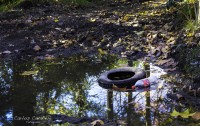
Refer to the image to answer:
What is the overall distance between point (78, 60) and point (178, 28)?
2.38 metres

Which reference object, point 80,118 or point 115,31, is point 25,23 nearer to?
point 115,31

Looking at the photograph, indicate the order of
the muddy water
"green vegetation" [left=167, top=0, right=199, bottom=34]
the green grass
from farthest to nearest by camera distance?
the green grass, "green vegetation" [left=167, top=0, right=199, bottom=34], the muddy water

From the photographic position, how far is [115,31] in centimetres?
944

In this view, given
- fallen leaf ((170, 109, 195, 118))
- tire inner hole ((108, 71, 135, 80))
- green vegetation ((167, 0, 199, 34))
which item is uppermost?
green vegetation ((167, 0, 199, 34))

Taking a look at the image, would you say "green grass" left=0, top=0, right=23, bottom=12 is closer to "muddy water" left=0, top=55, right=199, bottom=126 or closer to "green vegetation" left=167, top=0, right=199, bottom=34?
"muddy water" left=0, top=55, right=199, bottom=126

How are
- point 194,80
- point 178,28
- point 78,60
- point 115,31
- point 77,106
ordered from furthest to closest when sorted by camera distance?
1. point 115,31
2. point 178,28
3. point 78,60
4. point 194,80
5. point 77,106

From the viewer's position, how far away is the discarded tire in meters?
6.27

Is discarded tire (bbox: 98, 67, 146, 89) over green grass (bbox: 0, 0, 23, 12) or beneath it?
beneath

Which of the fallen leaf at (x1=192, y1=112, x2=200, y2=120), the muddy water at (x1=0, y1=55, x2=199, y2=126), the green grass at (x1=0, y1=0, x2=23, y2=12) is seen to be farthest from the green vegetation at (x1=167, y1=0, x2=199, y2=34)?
the green grass at (x1=0, y1=0, x2=23, y2=12)

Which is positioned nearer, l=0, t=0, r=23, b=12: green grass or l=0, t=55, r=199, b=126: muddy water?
l=0, t=55, r=199, b=126: muddy water

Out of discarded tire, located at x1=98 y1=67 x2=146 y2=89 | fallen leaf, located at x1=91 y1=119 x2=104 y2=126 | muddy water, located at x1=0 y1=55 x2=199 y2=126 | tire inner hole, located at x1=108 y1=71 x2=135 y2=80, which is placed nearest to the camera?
fallen leaf, located at x1=91 y1=119 x2=104 y2=126

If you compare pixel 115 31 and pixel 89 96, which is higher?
pixel 115 31

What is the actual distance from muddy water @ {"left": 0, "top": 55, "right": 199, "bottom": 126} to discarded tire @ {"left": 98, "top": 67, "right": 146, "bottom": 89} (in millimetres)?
154

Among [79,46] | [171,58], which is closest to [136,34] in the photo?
[79,46]
